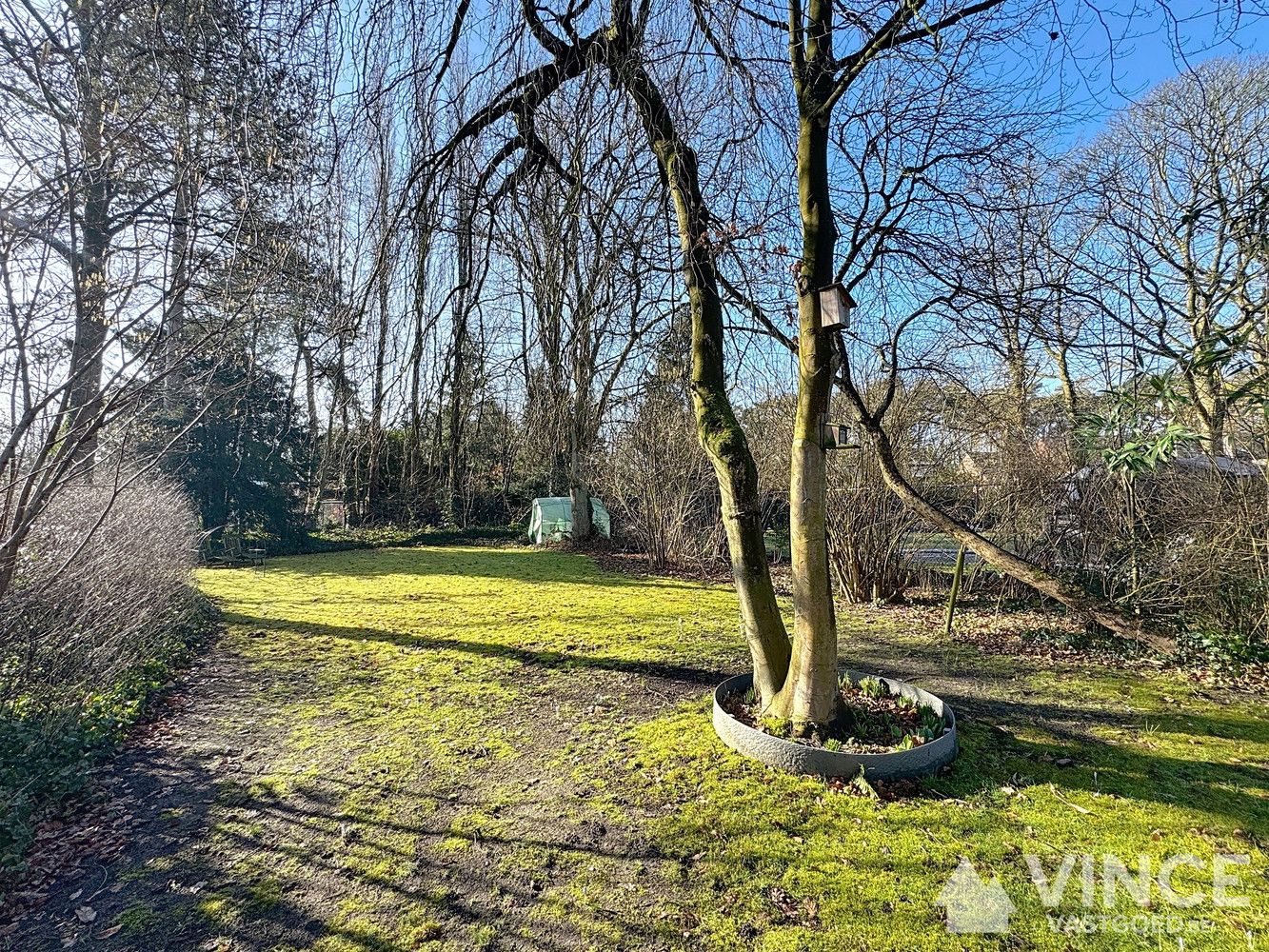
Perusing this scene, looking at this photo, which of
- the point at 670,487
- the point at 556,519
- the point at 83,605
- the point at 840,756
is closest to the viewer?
the point at 840,756

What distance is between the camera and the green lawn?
217cm

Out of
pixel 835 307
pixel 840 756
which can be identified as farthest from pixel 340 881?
pixel 835 307

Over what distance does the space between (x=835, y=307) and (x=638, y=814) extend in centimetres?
267

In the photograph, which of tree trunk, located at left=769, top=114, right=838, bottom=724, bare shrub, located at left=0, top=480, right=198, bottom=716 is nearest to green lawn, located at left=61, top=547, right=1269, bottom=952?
tree trunk, located at left=769, top=114, right=838, bottom=724

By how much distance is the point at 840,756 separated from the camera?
307 cm

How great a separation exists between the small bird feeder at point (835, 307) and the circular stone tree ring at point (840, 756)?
2186mm

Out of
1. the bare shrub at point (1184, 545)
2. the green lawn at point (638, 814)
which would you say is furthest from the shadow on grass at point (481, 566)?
the bare shrub at point (1184, 545)

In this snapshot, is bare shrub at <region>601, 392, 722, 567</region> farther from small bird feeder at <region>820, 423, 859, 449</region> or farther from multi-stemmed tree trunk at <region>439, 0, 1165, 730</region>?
small bird feeder at <region>820, 423, 859, 449</region>

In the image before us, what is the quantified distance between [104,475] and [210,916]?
5216mm

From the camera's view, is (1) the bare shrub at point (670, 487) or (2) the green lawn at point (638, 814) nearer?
(2) the green lawn at point (638, 814)

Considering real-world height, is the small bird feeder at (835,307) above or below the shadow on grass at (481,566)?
above

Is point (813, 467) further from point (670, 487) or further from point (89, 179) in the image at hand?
point (670, 487)

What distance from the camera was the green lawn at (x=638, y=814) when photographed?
217 cm

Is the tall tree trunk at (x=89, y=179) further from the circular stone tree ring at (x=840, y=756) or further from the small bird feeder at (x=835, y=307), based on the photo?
the circular stone tree ring at (x=840, y=756)
